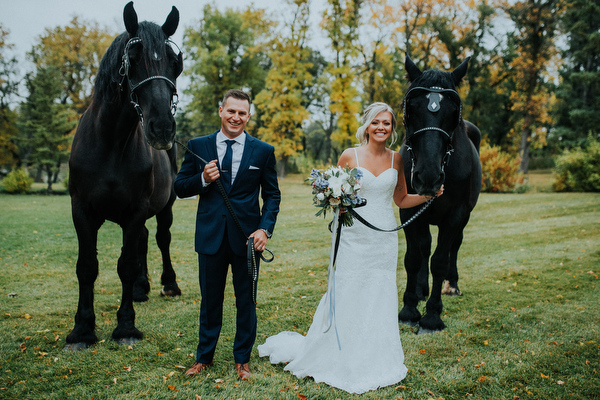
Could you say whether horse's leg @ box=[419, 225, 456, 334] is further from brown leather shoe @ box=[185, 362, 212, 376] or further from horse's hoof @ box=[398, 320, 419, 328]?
brown leather shoe @ box=[185, 362, 212, 376]

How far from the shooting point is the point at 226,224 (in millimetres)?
3238

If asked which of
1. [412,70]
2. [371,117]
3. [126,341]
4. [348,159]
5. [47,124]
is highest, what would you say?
[47,124]

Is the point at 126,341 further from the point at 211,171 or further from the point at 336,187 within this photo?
the point at 336,187

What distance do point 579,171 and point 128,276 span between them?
2305 cm

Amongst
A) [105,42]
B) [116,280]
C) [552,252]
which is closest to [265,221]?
[116,280]

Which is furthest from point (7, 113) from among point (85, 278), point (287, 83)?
point (85, 278)

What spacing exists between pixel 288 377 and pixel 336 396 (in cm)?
48

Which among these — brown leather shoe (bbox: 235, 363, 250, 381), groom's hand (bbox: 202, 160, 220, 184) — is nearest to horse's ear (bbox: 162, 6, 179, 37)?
groom's hand (bbox: 202, 160, 220, 184)

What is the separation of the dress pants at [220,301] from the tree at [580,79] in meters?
28.0

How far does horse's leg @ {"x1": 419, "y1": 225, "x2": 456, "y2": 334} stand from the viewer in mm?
4504

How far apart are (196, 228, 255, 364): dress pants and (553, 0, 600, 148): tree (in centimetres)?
2800

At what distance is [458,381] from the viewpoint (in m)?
3.38

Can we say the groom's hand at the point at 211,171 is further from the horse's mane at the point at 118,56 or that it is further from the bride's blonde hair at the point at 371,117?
the bride's blonde hair at the point at 371,117

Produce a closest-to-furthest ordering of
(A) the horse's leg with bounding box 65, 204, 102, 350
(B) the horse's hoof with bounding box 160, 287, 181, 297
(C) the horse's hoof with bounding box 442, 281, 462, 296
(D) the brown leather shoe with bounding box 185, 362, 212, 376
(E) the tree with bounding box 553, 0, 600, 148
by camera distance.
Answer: (D) the brown leather shoe with bounding box 185, 362, 212, 376 < (A) the horse's leg with bounding box 65, 204, 102, 350 < (B) the horse's hoof with bounding box 160, 287, 181, 297 < (C) the horse's hoof with bounding box 442, 281, 462, 296 < (E) the tree with bounding box 553, 0, 600, 148
